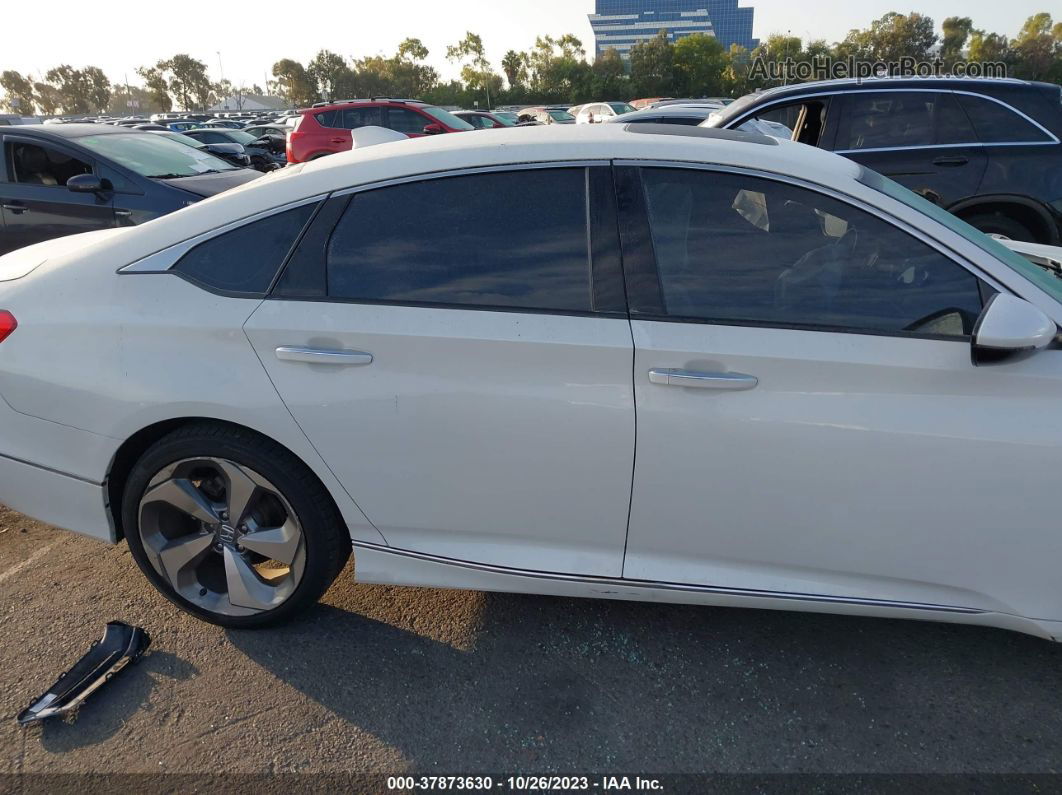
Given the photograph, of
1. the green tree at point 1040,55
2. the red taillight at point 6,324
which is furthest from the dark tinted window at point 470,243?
the green tree at point 1040,55

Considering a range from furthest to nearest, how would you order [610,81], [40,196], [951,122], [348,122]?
[610,81] < [348,122] < [40,196] < [951,122]

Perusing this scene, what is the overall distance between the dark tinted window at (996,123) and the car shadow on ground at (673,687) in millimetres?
4431

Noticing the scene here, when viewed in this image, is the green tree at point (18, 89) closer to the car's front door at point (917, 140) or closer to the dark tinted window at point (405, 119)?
the dark tinted window at point (405, 119)

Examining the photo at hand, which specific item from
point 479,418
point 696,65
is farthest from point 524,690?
point 696,65

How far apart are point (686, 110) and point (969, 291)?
9.39m

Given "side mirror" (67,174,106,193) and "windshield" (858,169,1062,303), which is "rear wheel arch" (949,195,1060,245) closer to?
"windshield" (858,169,1062,303)

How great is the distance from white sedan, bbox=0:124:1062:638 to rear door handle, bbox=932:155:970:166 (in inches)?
156

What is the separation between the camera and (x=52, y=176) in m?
6.24

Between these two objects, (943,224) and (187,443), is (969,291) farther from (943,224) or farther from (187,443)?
(187,443)

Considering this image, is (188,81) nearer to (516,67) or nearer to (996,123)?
(516,67)

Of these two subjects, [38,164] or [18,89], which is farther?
[18,89]

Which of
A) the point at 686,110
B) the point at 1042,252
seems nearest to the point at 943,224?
the point at 1042,252

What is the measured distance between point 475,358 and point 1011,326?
1370 millimetres

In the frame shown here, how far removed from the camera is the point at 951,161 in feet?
18.3
